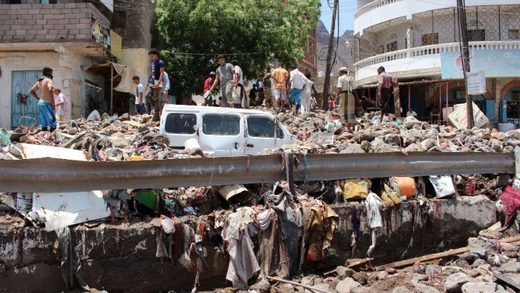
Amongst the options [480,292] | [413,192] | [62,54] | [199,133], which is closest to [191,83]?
[62,54]

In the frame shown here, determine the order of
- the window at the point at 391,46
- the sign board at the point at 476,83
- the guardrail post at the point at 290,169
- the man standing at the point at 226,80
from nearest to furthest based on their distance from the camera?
the guardrail post at the point at 290,169
the man standing at the point at 226,80
the sign board at the point at 476,83
the window at the point at 391,46

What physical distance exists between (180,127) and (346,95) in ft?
13.2

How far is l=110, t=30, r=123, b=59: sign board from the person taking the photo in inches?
775

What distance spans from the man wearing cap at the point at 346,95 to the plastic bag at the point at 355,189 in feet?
15.3

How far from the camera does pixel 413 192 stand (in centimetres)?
761

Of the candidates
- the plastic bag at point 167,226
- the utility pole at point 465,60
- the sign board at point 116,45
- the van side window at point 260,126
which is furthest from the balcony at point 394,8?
the plastic bag at point 167,226

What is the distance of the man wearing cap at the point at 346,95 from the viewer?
38.3 feet

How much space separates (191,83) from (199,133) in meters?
13.5

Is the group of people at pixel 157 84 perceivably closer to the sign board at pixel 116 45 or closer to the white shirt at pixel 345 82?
the white shirt at pixel 345 82

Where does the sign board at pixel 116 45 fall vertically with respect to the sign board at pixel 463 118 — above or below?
above

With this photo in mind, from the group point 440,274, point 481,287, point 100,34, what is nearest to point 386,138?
point 440,274

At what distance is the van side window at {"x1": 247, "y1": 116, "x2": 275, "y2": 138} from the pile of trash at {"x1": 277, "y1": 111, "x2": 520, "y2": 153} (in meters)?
0.70

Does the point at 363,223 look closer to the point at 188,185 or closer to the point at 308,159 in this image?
the point at 308,159

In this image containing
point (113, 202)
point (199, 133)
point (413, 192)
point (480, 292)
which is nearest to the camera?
point (480, 292)
